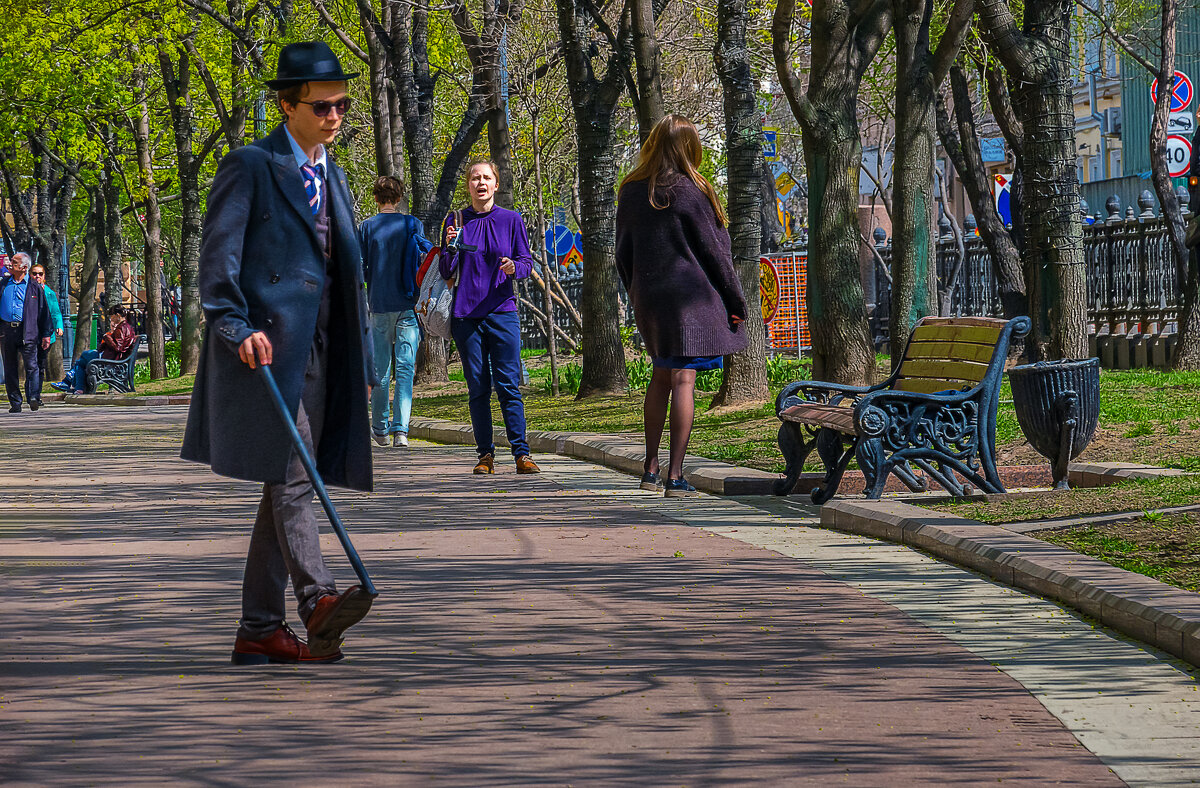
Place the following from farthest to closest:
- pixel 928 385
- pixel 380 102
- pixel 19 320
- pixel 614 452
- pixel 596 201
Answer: pixel 380 102
pixel 19 320
pixel 596 201
pixel 614 452
pixel 928 385

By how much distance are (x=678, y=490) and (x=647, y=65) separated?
6631 millimetres

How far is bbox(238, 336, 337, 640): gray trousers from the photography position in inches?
220

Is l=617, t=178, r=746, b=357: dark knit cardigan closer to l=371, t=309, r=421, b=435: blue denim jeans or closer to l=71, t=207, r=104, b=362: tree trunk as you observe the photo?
l=371, t=309, r=421, b=435: blue denim jeans

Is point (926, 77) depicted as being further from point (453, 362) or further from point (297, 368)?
point (453, 362)

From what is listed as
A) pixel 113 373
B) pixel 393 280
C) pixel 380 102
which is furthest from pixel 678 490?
pixel 113 373

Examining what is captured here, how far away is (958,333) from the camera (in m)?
9.77

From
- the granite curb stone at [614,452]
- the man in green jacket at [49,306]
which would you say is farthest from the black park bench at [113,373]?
the granite curb stone at [614,452]

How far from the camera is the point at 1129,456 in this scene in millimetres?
Result: 10953

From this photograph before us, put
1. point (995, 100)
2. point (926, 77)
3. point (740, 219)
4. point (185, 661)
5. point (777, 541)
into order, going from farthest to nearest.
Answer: point (995, 100)
point (740, 219)
point (926, 77)
point (777, 541)
point (185, 661)

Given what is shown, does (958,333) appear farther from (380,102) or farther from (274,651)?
(380,102)

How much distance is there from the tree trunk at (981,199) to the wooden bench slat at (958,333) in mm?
13626

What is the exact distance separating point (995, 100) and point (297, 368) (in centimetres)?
1930

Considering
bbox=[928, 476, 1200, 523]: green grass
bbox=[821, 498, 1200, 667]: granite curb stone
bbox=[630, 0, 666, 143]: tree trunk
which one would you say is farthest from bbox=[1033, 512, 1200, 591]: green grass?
bbox=[630, 0, 666, 143]: tree trunk

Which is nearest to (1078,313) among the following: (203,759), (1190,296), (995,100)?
(1190,296)
